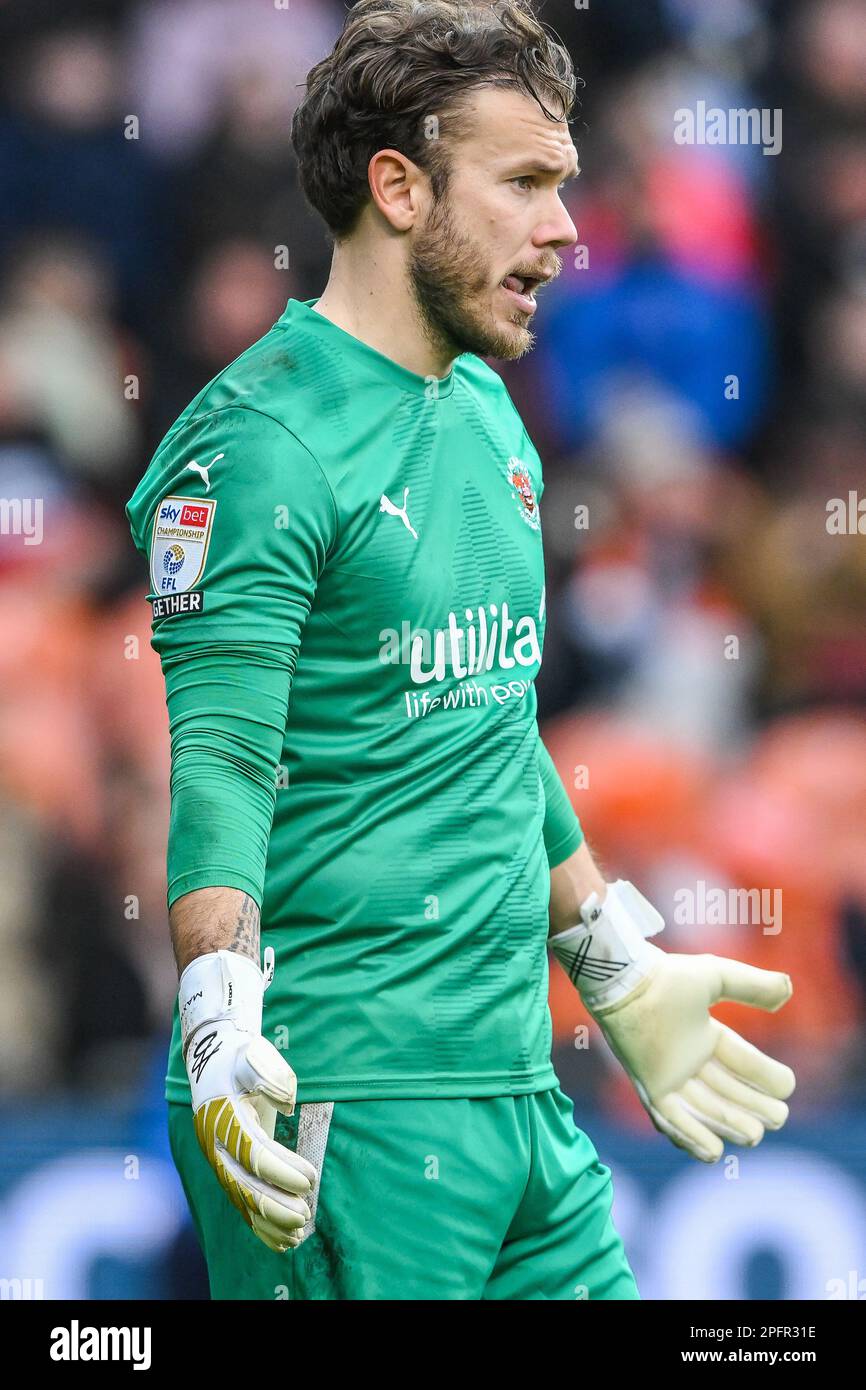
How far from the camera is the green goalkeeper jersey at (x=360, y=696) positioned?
183cm

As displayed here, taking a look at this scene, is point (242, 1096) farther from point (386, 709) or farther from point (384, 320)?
point (384, 320)

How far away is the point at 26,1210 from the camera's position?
11.6 feet

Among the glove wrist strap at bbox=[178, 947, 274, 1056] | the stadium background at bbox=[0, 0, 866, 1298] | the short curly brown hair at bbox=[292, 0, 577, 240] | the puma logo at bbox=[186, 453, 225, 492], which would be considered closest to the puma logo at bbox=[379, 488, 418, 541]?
the puma logo at bbox=[186, 453, 225, 492]

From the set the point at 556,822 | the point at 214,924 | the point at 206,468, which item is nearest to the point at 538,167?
the point at 206,468

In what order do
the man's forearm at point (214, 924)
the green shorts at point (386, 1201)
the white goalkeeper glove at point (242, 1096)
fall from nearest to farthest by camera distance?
1. the white goalkeeper glove at point (242, 1096)
2. the man's forearm at point (214, 924)
3. the green shorts at point (386, 1201)

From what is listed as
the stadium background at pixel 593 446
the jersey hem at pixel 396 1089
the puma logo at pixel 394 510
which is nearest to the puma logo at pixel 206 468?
the puma logo at pixel 394 510

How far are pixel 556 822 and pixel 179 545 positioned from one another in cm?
67

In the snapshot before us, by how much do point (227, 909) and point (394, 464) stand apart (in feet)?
1.74

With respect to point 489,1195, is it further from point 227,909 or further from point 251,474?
point 251,474

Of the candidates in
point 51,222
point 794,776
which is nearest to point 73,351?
point 51,222

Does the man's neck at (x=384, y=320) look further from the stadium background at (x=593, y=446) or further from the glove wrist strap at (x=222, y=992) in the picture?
the stadium background at (x=593, y=446)

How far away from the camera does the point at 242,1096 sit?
1.61 m

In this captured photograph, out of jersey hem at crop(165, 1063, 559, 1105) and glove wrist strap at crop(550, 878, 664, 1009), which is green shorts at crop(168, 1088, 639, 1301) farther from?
glove wrist strap at crop(550, 878, 664, 1009)

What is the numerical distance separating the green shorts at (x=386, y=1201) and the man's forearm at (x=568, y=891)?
0.38 metres
